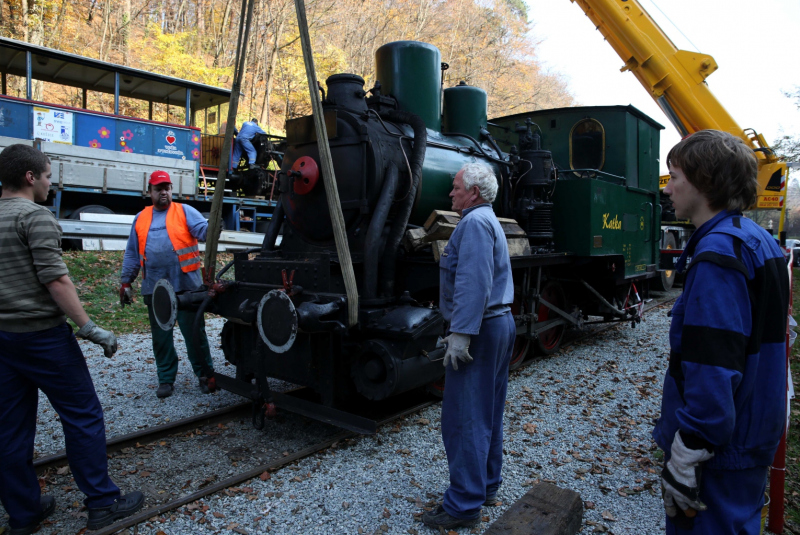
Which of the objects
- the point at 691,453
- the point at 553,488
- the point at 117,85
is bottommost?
the point at 553,488

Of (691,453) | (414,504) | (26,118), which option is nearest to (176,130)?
(26,118)

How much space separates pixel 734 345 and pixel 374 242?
2.76m

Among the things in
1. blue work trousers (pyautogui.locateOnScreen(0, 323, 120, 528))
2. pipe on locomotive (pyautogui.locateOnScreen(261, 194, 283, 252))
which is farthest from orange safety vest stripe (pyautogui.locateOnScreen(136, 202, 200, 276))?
blue work trousers (pyautogui.locateOnScreen(0, 323, 120, 528))

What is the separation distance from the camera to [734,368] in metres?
1.41

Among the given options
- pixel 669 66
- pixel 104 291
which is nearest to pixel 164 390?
pixel 104 291

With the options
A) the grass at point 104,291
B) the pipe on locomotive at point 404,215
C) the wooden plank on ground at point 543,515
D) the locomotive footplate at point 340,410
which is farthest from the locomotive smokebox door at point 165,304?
the grass at point 104,291

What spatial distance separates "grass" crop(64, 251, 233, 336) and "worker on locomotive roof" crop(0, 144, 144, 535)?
475cm

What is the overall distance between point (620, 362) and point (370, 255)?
3.72 metres

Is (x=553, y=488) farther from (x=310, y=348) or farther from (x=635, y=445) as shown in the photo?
(x=310, y=348)

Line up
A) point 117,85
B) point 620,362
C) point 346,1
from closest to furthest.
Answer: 1. point 620,362
2. point 117,85
3. point 346,1

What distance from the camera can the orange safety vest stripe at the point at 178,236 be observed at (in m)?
4.63

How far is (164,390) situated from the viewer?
4.61m

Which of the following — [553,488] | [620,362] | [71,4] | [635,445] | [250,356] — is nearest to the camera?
[553,488]

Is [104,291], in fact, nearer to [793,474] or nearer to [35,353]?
[35,353]
